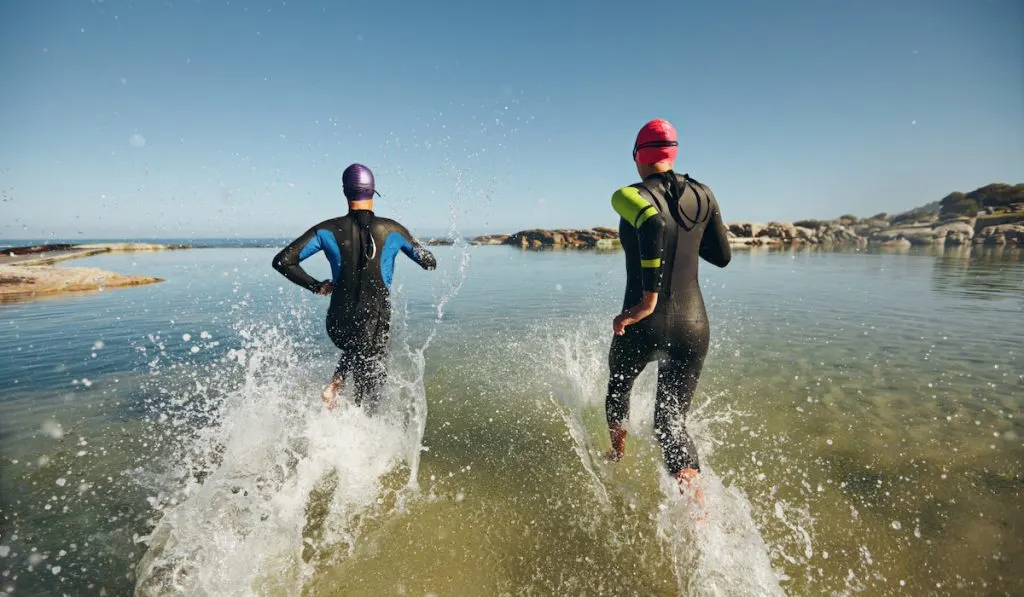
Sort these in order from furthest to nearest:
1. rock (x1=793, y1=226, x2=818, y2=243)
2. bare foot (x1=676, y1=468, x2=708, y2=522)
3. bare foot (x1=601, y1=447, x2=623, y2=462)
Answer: rock (x1=793, y1=226, x2=818, y2=243)
bare foot (x1=601, y1=447, x2=623, y2=462)
bare foot (x1=676, y1=468, x2=708, y2=522)

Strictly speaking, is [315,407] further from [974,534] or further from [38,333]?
[38,333]

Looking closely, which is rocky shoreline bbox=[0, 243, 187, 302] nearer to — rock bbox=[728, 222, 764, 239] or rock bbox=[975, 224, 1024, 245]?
rock bbox=[728, 222, 764, 239]

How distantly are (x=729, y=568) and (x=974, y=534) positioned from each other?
224cm

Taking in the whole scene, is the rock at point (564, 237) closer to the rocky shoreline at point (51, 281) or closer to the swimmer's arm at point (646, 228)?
the rocky shoreline at point (51, 281)

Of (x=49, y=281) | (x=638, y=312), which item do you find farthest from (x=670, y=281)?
(x=49, y=281)

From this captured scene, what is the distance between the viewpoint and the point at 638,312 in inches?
133

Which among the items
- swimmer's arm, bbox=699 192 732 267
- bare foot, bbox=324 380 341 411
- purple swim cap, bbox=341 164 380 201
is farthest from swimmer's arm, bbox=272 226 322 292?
swimmer's arm, bbox=699 192 732 267

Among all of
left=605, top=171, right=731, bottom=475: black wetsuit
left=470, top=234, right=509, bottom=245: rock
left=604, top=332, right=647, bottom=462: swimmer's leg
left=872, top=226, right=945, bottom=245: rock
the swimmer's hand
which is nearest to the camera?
left=605, top=171, right=731, bottom=475: black wetsuit

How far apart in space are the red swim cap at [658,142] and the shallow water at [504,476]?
296 cm

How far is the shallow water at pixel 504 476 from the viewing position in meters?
3.05

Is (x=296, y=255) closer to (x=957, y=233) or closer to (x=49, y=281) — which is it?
(x=49, y=281)

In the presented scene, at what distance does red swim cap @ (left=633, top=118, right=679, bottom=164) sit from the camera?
11.1ft

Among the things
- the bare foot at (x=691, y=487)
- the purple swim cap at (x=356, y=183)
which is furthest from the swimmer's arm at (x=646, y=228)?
the purple swim cap at (x=356, y=183)

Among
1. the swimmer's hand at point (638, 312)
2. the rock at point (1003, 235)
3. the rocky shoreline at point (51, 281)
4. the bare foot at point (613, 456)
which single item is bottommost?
the bare foot at point (613, 456)
